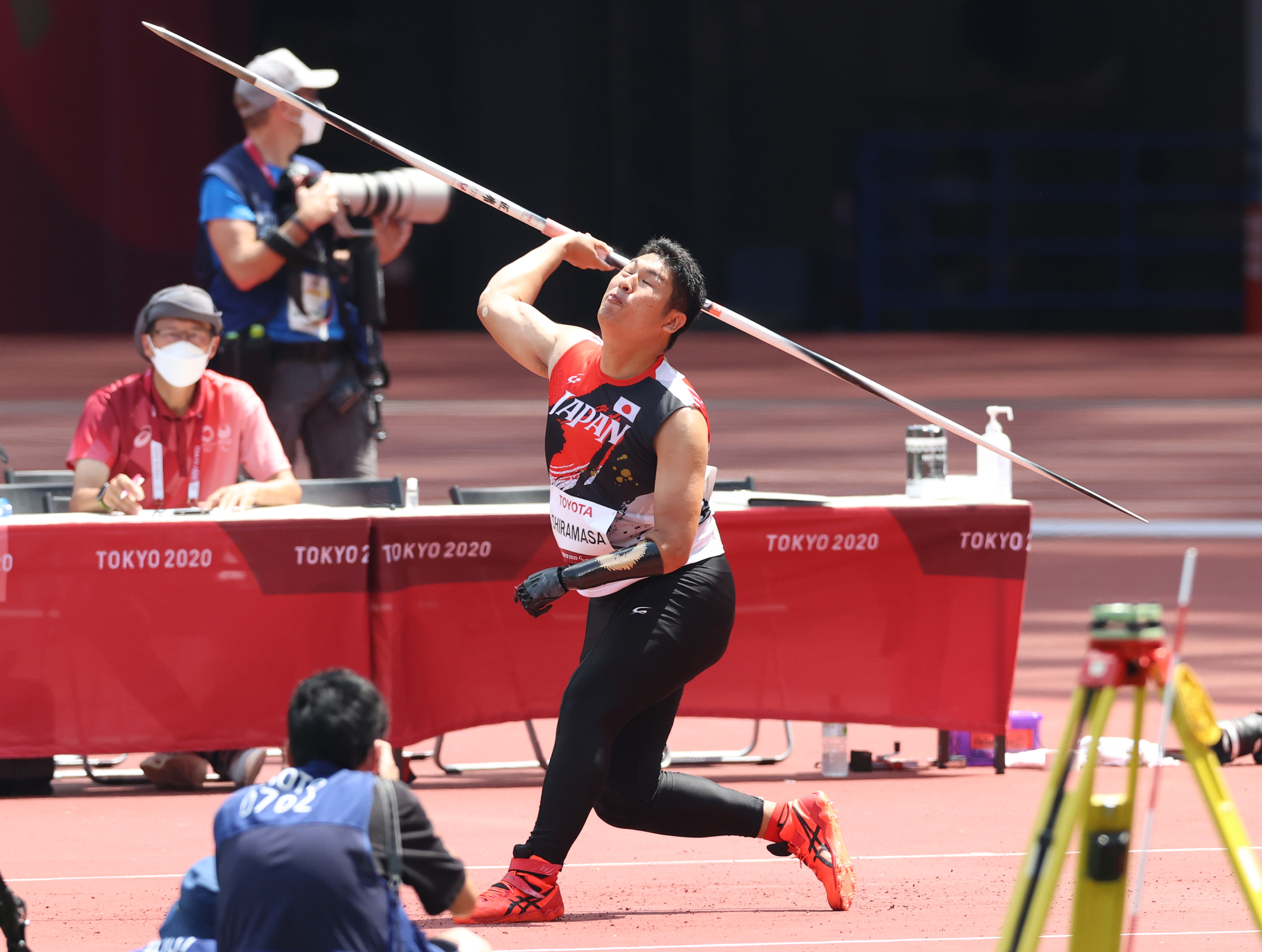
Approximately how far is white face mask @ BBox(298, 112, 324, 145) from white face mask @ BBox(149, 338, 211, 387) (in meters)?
1.49

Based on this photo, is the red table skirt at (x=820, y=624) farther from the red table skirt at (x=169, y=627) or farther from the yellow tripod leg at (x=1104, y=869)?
the yellow tripod leg at (x=1104, y=869)

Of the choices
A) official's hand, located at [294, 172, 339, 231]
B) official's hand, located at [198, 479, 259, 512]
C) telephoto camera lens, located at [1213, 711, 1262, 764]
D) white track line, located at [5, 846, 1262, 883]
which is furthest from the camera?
official's hand, located at [294, 172, 339, 231]

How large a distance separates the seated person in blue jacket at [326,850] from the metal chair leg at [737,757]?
13.4ft

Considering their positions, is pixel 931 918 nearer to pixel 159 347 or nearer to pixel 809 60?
pixel 159 347

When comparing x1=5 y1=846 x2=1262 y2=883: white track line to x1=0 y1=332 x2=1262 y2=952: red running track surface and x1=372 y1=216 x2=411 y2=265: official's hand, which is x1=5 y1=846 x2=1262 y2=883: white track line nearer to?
x1=0 y1=332 x2=1262 y2=952: red running track surface

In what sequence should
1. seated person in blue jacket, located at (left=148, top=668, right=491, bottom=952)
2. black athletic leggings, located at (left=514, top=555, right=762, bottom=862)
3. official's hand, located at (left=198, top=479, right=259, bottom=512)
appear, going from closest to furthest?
seated person in blue jacket, located at (left=148, top=668, right=491, bottom=952) → black athletic leggings, located at (left=514, top=555, right=762, bottom=862) → official's hand, located at (left=198, top=479, right=259, bottom=512)

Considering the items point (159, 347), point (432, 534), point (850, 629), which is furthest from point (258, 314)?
point (850, 629)

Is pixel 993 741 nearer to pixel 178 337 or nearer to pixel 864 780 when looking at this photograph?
pixel 864 780

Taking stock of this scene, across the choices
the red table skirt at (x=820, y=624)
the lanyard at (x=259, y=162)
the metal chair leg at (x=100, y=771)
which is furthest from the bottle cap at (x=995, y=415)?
the metal chair leg at (x=100, y=771)

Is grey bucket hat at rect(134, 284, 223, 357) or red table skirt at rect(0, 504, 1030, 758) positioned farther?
grey bucket hat at rect(134, 284, 223, 357)

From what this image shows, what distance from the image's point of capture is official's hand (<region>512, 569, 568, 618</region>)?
5172 millimetres

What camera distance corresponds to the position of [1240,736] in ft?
13.4

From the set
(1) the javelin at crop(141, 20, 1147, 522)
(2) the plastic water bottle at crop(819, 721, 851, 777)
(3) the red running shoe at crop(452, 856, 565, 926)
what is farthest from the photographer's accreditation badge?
(3) the red running shoe at crop(452, 856, 565, 926)

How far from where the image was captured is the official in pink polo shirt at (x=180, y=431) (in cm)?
732
